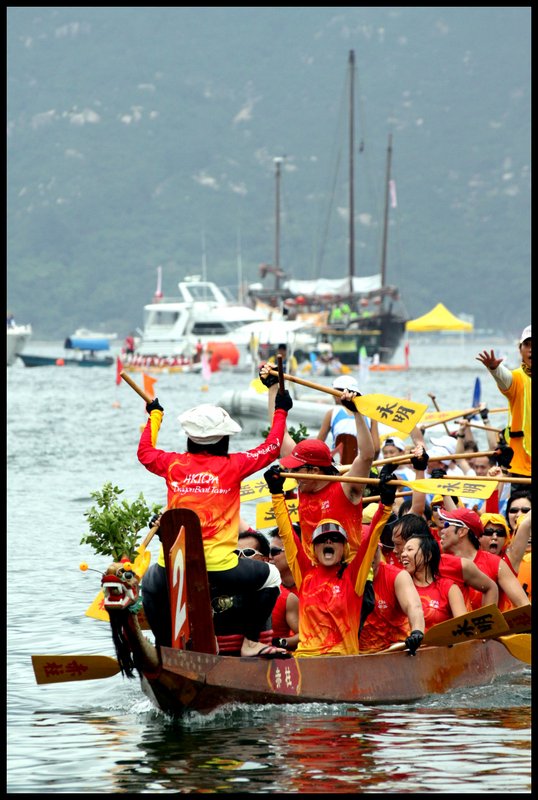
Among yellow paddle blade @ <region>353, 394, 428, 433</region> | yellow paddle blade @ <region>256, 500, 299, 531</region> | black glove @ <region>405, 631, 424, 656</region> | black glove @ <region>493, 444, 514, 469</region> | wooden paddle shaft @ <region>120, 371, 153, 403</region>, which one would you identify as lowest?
black glove @ <region>405, 631, 424, 656</region>

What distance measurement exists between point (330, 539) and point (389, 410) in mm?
1349

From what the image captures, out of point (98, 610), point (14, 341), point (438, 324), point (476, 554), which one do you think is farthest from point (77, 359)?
point (98, 610)

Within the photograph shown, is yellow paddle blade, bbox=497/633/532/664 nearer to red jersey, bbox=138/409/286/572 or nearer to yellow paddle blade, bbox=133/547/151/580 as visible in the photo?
red jersey, bbox=138/409/286/572

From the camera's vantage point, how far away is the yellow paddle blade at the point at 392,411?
11.7 meters

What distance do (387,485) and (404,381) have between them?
65.3 meters

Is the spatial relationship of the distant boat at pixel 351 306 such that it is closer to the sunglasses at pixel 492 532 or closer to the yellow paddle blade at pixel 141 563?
the sunglasses at pixel 492 532

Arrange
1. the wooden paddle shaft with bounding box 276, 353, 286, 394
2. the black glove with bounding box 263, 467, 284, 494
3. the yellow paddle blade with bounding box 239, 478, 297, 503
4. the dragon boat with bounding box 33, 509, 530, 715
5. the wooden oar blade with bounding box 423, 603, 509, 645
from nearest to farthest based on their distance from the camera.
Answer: the dragon boat with bounding box 33, 509, 530, 715
the black glove with bounding box 263, 467, 284, 494
the wooden paddle shaft with bounding box 276, 353, 286, 394
the wooden oar blade with bounding box 423, 603, 509, 645
the yellow paddle blade with bounding box 239, 478, 297, 503

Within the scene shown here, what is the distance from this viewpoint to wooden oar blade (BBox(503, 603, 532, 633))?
12359mm

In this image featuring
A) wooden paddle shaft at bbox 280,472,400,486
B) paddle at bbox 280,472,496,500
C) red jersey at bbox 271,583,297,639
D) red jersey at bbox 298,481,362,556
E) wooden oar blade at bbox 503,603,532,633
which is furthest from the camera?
wooden oar blade at bbox 503,603,532,633

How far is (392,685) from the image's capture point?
37.6ft

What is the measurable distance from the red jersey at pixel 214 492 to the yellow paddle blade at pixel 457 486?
1870mm

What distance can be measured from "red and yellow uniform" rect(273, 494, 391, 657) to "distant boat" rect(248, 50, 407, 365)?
73.3 meters

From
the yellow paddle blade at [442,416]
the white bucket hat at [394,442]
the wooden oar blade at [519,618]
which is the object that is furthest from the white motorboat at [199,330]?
the wooden oar blade at [519,618]

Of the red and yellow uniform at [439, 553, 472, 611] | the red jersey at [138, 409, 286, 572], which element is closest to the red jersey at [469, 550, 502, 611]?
the red and yellow uniform at [439, 553, 472, 611]
